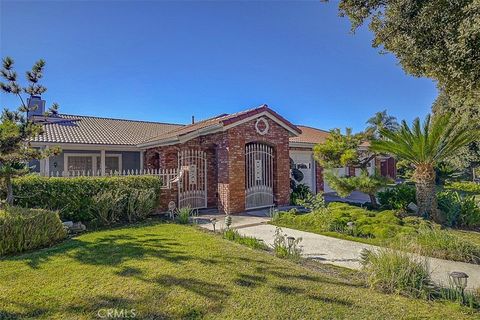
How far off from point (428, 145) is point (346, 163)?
11.5ft

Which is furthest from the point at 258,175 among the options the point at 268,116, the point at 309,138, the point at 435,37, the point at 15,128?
the point at 15,128

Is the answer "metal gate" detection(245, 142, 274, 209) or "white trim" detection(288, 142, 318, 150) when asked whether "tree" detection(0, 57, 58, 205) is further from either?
"white trim" detection(288, 142, 318, 150)

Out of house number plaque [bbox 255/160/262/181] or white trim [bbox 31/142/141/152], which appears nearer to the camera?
house number plaque [bbox 255/160/262/181]

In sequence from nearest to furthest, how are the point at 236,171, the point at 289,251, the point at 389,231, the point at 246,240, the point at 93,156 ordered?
the point at 289,251 → the point at 246,240 → the point at 389,231 → the point at 236,171 → the point at 93,156

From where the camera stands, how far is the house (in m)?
12.9

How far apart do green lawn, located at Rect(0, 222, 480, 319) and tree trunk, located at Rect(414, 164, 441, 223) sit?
7191 mm

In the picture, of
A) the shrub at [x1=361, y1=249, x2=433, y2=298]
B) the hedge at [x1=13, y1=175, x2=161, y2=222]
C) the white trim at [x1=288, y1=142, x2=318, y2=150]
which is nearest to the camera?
the shrub at [x1=361, y1=249, x2=433, y2=298]

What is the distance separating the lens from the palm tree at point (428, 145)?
10180 millimetres

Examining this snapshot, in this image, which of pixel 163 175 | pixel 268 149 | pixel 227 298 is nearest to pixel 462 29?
pixel 227 298

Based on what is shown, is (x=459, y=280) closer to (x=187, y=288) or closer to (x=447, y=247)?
(x=447, y=247)

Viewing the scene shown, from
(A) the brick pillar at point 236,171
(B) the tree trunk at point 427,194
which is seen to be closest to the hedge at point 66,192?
(A) the brick pillar at point 236,171

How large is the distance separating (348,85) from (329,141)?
5.86 metres

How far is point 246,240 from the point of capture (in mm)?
7633
